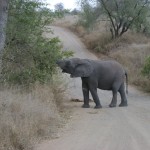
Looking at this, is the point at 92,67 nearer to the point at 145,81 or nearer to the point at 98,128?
the point at 98,128

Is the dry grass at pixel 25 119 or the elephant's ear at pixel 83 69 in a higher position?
the elephant's ear at pixel 83 69

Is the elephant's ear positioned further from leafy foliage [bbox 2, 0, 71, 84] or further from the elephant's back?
leafy foliage [bbox 2, 0, 71, 84]

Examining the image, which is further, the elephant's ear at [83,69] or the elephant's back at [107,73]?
the elephant's back at [107,73]

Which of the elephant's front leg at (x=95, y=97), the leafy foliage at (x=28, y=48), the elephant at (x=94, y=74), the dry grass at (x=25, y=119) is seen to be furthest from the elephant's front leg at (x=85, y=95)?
the dry grass at (x=25, y=119)

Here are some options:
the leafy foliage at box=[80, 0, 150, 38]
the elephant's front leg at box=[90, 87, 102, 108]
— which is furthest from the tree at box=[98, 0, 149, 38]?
the elephant's front leg at box=[90, 87, 102, 108]

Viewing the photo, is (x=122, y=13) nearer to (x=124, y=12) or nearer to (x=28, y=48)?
(x=124, y=12)

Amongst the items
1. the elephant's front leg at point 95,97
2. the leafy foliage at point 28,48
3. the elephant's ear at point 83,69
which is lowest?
the elephant's front leg at point 95,97

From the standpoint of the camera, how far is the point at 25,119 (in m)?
9.98

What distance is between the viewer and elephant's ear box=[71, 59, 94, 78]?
629 inches

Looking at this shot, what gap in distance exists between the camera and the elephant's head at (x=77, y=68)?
15.9m

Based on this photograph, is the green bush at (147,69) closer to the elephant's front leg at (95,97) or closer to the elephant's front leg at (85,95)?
the elephant's front leg at (85,95)

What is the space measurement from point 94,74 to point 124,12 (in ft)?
80.3

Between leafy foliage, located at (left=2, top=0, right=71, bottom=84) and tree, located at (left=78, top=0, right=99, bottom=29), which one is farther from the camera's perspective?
tree, located at (left=78, top=0, right=99, bottom=29)

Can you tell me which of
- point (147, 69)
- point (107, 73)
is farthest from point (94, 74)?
point (147, 69)
